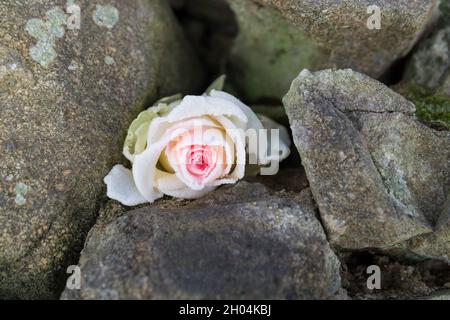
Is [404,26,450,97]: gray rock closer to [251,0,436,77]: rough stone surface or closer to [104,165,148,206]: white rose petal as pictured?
[251,0,436,77]: rough stone surface

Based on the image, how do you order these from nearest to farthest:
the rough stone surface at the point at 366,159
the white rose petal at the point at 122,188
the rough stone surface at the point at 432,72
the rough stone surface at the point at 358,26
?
1. the rough stone surface at the point at 366,159
2. the white rose petal at the point at 122,188
3. the rough stone surface at the point at 358,26
4. the rough stone surface at the point at 432,72

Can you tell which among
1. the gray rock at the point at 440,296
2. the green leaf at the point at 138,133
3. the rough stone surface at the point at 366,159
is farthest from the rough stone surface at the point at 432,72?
the green leaf at the point at 138,133

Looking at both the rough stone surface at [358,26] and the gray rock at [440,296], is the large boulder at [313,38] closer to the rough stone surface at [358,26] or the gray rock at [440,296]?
the rough stone surface at [358,26]

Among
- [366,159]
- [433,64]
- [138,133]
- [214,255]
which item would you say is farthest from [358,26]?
[214,255]

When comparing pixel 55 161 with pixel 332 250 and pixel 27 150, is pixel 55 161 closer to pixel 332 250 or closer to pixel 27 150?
pixel 27 150

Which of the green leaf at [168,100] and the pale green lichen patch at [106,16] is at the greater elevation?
the pale green lichen patch at [106,16]

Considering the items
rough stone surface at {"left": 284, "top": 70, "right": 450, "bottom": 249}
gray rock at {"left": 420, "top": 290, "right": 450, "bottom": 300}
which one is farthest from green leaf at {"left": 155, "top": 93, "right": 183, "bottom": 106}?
gray rock at {"left": 420, "top": 290, "right": 450, "bottom": 300}

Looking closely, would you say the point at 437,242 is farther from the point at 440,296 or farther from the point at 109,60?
the point at 109,60
